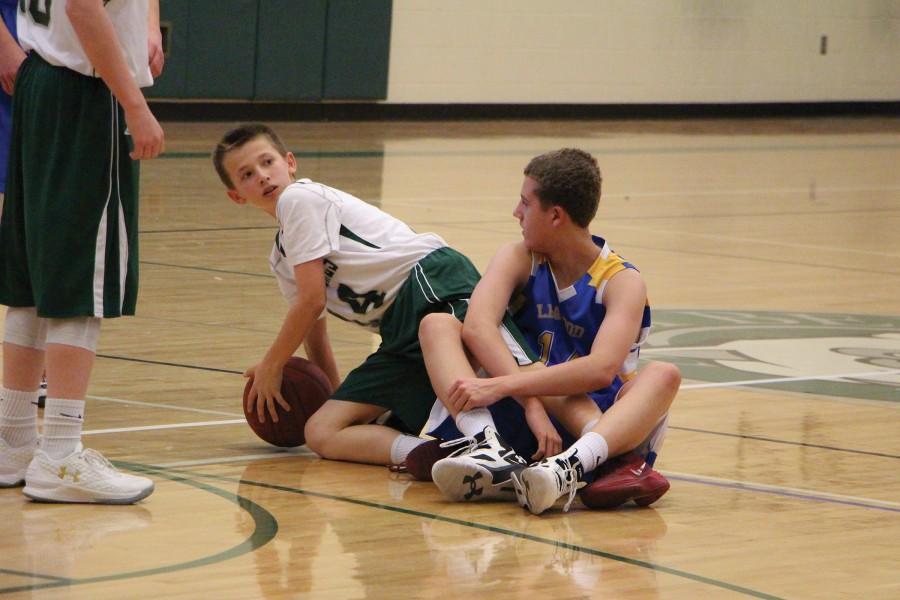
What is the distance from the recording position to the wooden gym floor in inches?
118

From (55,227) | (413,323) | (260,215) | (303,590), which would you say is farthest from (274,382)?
(260,215)

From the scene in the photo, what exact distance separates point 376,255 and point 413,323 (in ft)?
0.62

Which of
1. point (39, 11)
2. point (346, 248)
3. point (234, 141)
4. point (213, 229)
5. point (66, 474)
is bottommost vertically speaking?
point (213, 229)

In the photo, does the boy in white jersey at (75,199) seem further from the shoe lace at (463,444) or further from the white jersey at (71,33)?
the shoe lace at (463,444)

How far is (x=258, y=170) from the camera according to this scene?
4.06 meters

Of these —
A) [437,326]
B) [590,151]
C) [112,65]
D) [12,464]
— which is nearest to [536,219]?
[437,326]

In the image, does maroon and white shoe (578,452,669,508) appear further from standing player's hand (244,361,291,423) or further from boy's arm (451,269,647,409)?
standing player's hand (244,361,291,423)

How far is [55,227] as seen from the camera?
336 centimetres

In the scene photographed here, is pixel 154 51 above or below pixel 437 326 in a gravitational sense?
above

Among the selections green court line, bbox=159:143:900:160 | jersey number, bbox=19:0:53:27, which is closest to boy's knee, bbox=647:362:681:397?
jersey number, bbox=19:0:53:27

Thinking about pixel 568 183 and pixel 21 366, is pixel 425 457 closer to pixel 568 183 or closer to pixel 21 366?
pixel 568 183

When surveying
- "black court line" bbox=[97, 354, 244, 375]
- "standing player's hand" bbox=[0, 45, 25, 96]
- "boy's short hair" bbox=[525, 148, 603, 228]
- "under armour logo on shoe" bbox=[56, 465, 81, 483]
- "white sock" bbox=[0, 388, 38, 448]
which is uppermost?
"standing player's hand" bbox=[0, 45, 25, 96]

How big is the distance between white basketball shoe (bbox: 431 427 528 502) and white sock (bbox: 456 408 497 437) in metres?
0.05

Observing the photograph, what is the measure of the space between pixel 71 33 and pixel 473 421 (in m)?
1.19
